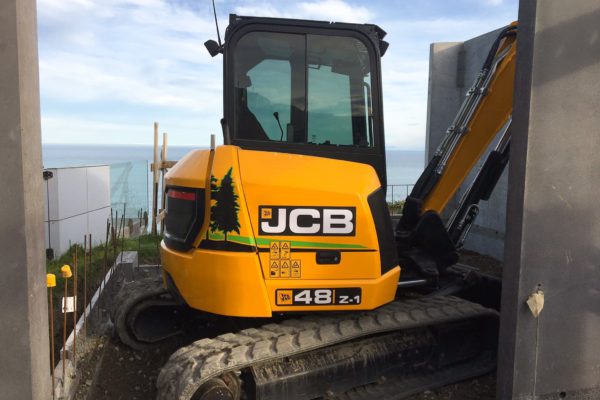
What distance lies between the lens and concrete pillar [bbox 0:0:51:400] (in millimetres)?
2438

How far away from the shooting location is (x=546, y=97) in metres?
2.94

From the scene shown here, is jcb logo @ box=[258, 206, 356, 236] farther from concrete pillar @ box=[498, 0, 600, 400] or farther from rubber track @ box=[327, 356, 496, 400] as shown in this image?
rubber track @ box=[327, 356, 496, 400]

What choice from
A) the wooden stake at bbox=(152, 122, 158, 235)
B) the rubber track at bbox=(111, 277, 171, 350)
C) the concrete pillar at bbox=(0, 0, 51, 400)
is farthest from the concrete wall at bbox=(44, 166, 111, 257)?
the concrete pillar at bbox=(0, 0, 51, 400)

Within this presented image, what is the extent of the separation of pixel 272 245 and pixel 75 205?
686cm

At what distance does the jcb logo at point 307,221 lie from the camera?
323 centimetres

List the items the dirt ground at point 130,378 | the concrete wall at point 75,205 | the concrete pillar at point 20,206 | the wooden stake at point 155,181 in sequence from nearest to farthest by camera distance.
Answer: the concrete pillar at point 20,206 → the dirt ground at point 130,378 → the concrete wall at point 75,205 → the wooden stake at point 155,181

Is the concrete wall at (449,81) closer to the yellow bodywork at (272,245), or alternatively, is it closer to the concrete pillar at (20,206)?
the yellow bodywork at (272,245)

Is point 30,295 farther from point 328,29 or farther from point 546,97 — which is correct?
point 546,97

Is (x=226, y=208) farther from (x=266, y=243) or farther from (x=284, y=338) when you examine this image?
(x=284, y=338)

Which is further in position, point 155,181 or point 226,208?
point 155,181

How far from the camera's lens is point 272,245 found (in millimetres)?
3244

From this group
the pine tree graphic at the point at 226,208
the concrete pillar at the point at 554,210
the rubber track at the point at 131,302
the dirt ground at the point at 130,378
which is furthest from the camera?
the rubber track at the point at 131,302

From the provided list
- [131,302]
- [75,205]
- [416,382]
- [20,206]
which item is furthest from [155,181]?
[20,206]

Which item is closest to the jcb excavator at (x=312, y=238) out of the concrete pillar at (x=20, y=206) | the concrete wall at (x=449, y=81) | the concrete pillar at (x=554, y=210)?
the concrete pillar at (x=554, y=210)
